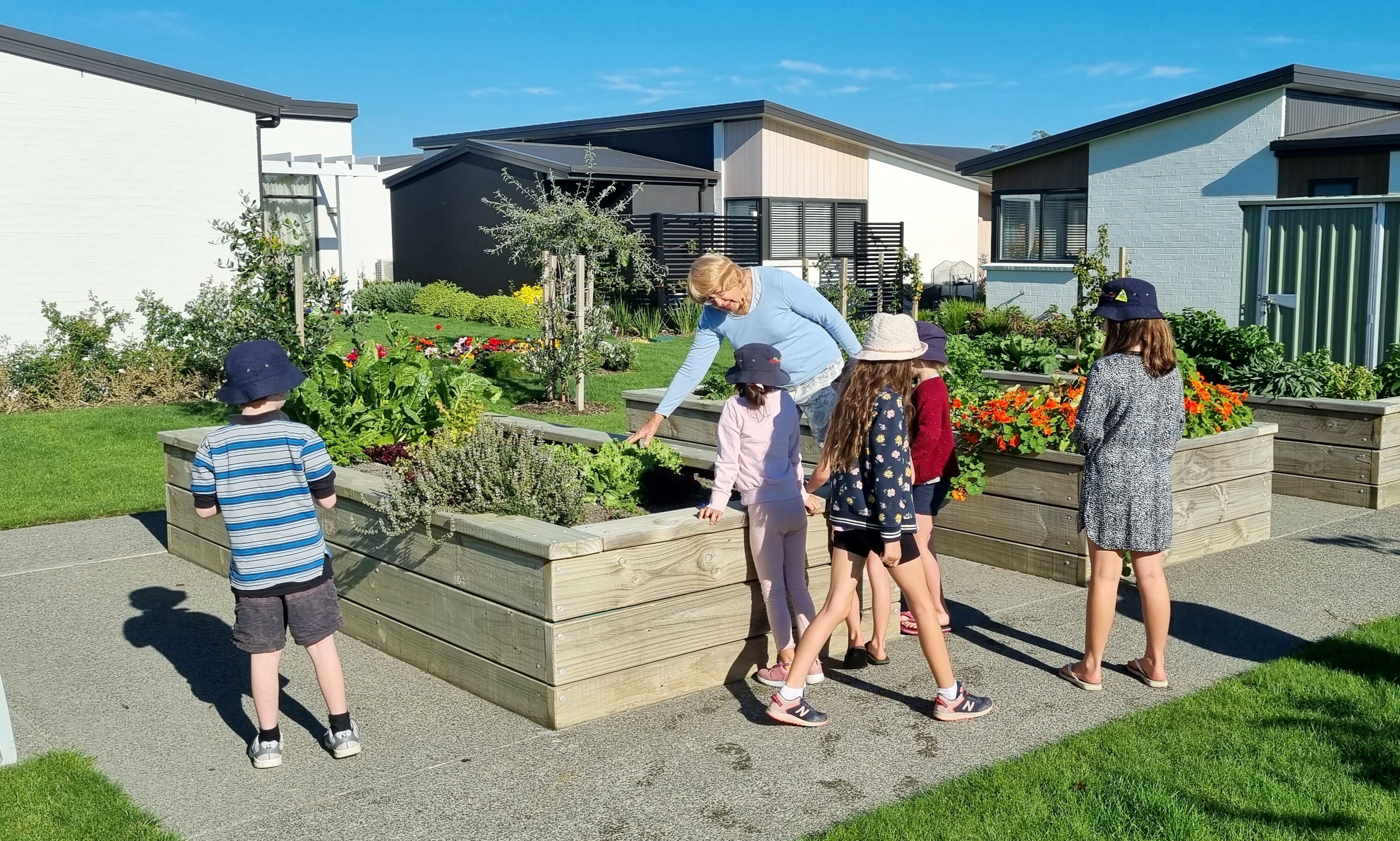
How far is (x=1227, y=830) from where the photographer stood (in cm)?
385

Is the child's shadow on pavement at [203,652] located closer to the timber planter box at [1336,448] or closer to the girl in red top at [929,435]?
the girl in red top at [929,435]

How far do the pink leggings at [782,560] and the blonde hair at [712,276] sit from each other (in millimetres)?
1000

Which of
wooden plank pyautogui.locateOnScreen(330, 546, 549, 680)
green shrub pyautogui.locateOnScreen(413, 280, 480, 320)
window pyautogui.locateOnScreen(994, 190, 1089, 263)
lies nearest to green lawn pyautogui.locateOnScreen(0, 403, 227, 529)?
wooden plank pyautogui.locateOnScreen(330, 546, 549, 680)

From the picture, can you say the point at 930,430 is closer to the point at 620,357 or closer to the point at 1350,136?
the point at 620,357

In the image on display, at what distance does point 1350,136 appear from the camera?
18.9 meters

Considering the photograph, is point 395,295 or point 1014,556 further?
point 395,295

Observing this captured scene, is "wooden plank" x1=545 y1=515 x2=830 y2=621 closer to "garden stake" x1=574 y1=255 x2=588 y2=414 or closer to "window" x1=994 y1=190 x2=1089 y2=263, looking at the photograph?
"garden stake" x1=574 y1=255 x2=588 y2=414

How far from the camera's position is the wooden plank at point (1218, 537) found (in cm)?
732

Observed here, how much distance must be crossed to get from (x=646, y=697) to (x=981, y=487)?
114 inches

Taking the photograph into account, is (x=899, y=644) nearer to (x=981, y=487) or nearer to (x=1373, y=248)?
(x=981, y=487)

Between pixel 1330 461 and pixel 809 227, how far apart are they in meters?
20.1

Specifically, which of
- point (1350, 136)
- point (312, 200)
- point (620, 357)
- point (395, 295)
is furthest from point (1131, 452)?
point (312, 200)

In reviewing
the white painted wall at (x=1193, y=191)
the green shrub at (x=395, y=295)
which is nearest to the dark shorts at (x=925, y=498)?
the white painted wall at (x=1193, y=191)

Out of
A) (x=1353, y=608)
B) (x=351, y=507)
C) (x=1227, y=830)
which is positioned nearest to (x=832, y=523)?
(x=1227, y=830)
